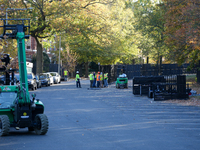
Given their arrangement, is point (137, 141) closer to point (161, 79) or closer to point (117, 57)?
point (161, 79)

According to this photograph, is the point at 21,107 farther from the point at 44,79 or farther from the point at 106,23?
the point at 44,79

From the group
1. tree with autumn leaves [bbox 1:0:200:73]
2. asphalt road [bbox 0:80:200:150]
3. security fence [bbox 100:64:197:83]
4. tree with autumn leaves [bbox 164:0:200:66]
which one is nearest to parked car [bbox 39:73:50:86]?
tree with autumn leaves [bbox 1:0:200:73]

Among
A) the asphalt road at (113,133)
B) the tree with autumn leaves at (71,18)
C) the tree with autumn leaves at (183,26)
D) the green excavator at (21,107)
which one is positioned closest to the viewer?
the asphalt road at (113,133)

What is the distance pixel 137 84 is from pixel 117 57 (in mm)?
39096

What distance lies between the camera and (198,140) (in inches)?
395

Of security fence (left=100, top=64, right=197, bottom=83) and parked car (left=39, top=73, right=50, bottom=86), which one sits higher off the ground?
security fence (left=100, top=64, right=197, bottom=83)

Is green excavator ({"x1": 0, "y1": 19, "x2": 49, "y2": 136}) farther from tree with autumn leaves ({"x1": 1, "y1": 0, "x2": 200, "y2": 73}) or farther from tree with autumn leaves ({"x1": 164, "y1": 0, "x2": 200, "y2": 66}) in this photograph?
tree with autumn leaves ({"x1": 164, "y1": 0, "x2": 200, "y2": 66})

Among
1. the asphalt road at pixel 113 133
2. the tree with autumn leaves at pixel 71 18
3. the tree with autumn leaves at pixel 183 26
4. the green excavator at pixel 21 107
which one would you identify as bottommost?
the asphalt road at pixel 113 133

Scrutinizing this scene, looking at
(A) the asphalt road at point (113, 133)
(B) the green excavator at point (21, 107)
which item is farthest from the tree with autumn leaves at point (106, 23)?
(B) the green excavator at point (21, 107)

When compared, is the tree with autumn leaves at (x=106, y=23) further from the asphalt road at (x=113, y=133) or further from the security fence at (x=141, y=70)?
the asphalt road at (x=113, y=133)

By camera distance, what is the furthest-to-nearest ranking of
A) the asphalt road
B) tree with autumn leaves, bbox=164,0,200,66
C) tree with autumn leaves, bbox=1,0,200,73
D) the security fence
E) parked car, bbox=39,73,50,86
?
1. the security fence
2. parked car, bbox=39,73,50,86
3. tree with autumn leaves, bbox=1,0,200,73
4. tree with autumn leaves, bbox=164,0,200,66
5. the asphalt road

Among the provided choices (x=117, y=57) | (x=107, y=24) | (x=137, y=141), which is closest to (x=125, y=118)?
(x=137, y=141)

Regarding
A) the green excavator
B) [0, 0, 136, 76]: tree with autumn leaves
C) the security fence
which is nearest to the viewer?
the green excavator

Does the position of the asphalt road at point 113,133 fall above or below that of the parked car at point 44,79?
below
